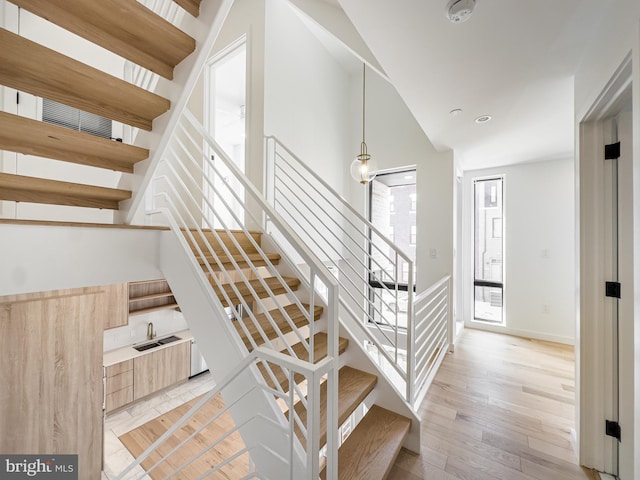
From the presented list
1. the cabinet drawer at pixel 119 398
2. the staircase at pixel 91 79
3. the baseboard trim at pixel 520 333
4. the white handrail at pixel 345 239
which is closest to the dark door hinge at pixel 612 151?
the white handrail at pixel 345 239

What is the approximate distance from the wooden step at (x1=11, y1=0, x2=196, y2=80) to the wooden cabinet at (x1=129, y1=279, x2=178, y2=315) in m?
3.63

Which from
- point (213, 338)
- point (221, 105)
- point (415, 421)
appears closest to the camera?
point (213, 338)

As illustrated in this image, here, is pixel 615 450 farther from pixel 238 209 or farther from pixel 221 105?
pixel 221 105

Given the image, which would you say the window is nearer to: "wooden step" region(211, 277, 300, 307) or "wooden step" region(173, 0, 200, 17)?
"wooden step" region(173, 0, 200, 17)

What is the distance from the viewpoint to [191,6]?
3.79 ft

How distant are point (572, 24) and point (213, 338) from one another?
8.79ft

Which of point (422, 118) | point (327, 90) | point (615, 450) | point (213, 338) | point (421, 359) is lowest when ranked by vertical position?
point (615, 450)

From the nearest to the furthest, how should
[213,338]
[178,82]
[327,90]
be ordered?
[178,82], [213,338], [327,90]

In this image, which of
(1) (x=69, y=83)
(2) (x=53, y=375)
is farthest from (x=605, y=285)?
(2) (x=53, y=375)

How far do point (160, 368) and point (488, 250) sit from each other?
5376mm

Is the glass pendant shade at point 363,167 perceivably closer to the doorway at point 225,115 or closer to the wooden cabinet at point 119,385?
the doorway at point 225,115

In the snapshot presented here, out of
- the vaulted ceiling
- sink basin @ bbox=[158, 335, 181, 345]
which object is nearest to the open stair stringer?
the vaulted ceiling

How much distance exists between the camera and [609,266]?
1643 mm

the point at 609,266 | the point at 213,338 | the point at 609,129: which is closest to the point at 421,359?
the point at 609,266
